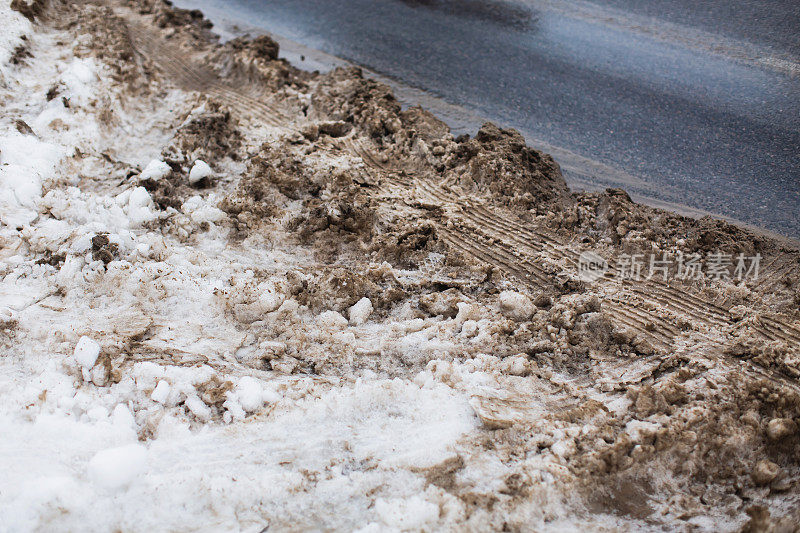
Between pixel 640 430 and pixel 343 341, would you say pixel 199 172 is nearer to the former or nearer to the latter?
pixel 343 341

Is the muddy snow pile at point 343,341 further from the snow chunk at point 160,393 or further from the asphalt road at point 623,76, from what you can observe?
the asphalt road at point 623,76

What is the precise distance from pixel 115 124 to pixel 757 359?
5.72 m

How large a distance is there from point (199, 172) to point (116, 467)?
2.86 meters

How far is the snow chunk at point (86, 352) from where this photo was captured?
2.72 metres

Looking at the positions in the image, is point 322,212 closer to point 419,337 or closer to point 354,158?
point 354,158

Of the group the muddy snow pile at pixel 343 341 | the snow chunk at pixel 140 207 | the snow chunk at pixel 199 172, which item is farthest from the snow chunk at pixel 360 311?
the snow chunk at pixel 199 172

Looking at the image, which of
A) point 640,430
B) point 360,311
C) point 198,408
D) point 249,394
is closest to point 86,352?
point 198,408

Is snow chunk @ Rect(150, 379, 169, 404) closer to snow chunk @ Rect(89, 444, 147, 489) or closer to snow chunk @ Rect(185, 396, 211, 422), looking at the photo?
snow chunk @ Rect(185, 396, 211, 422)

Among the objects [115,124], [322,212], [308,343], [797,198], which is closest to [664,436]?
[308,343]

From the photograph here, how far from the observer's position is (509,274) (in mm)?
3734

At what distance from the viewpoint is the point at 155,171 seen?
440 centimetres

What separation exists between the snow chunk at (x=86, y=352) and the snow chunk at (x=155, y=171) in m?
1.99

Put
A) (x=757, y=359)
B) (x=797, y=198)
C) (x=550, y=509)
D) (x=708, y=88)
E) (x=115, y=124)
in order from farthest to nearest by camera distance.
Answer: (x=708, y=88) < (x=115, y=124) < (x=797, y=198) < (x=757, y=359) < (x=550, y=509)

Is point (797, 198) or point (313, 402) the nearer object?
point (313, 402)
